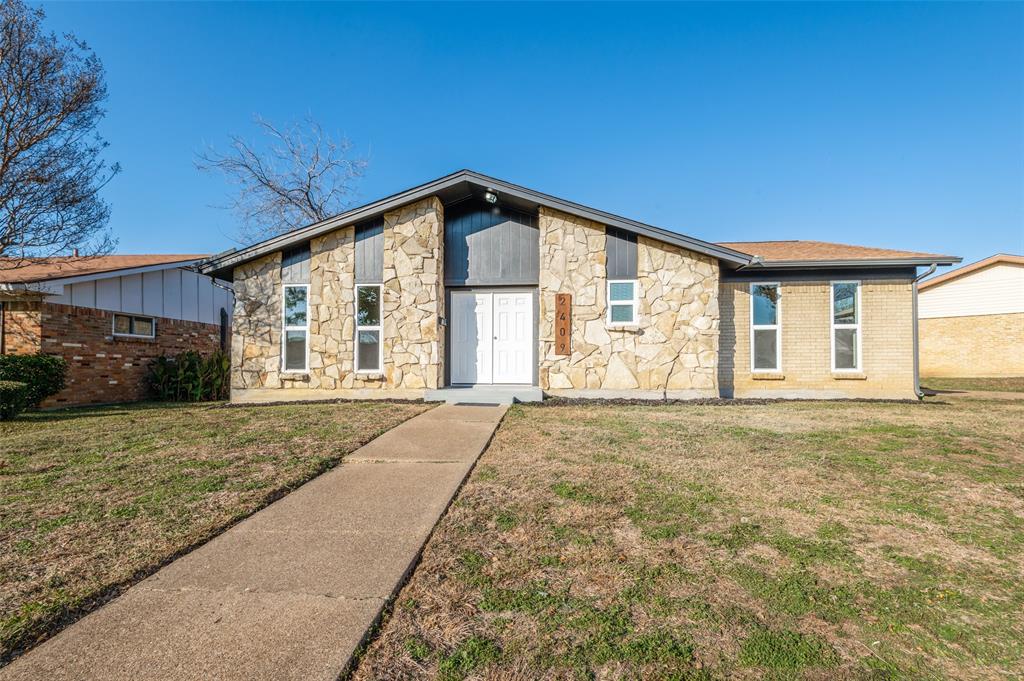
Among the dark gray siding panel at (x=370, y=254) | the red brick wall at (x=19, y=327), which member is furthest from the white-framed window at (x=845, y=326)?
the red brick wall at (x=19, y=327)

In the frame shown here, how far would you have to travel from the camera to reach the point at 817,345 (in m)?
10.0

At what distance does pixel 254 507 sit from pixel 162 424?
16.8 feet

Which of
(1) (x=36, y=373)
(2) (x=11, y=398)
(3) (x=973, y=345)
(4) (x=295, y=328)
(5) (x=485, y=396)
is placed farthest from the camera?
(3) (x=973, y=345)

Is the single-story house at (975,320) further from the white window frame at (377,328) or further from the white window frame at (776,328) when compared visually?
the white window frame at (377,328)

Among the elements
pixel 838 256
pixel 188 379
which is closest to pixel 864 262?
pixel 838 256

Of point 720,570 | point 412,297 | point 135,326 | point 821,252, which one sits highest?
point 821,252

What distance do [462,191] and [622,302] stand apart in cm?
425

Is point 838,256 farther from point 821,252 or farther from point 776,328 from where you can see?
point 776,328

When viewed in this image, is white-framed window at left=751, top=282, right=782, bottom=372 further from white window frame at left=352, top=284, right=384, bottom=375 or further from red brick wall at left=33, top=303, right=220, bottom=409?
red brick wall at left=33, top=303, right=220, bottom=409

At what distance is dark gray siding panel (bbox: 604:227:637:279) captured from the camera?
9758 millimetres

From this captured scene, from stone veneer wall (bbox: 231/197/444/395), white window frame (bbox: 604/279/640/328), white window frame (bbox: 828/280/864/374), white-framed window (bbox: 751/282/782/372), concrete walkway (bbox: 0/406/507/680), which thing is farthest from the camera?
white-framed window (bbox: 751/282/782/372)

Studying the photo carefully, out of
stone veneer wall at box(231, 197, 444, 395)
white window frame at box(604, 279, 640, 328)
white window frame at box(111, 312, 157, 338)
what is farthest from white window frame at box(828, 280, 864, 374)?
white window frame at box(111, 312, 157, 338)

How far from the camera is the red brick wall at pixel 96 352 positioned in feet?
34.3

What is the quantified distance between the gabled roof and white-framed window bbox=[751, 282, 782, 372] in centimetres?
143
